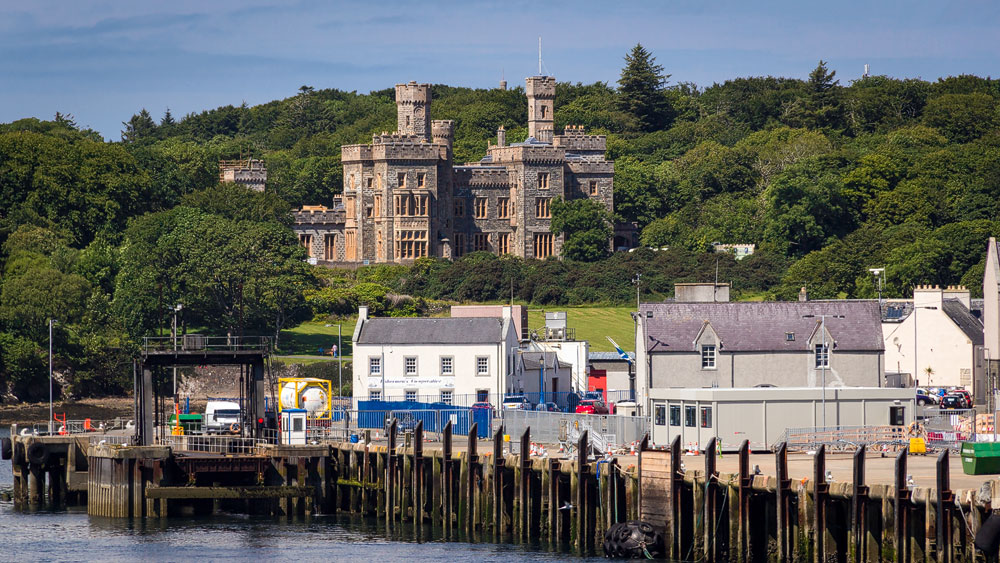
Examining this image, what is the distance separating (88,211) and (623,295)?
42.2 m

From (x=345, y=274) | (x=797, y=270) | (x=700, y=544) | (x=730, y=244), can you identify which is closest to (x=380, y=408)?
(x=700, y=544)

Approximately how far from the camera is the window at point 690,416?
5350 cm

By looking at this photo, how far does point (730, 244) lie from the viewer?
158 m

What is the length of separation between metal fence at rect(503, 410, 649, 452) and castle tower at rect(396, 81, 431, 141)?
109340 millimetres

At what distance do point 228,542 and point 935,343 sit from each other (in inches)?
1953

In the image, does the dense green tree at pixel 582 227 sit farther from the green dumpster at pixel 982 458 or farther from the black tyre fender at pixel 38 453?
the green dumpster at pixel 982 458

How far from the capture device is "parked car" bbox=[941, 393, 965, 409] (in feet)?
272

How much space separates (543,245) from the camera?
16412 centimetres

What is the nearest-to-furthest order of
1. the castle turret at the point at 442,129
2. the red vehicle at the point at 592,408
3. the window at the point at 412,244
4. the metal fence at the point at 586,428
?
the metal fence at the point at 586,428 → the red vehicle at the point at 592,408 → the window at the point at 412,244 → the castle turret at the point at 442,129

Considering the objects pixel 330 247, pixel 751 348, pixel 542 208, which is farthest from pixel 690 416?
pixel 542 208

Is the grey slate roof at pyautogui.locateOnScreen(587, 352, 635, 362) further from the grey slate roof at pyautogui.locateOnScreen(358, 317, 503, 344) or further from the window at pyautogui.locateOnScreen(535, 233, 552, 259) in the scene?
the window at pyautogui.locateOnScreen(535, 233, 552, 259)

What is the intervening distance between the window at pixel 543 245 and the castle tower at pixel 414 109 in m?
14.5

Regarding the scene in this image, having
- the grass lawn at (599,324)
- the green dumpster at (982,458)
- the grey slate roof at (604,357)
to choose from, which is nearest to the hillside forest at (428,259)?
the grass lawn at (599,324)

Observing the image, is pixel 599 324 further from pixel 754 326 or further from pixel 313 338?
pixel 754 326
